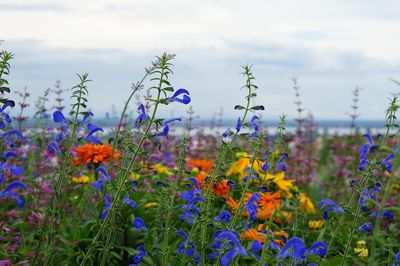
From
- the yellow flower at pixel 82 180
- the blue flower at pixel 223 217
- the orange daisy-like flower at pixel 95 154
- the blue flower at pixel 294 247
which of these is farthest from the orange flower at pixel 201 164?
the blue flower at pixel 294 247

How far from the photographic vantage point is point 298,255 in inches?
103

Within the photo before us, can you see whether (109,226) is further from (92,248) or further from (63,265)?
(63,265)

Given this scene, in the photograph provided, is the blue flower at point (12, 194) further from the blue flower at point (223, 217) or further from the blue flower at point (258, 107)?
the blue flower at point (258, 107)

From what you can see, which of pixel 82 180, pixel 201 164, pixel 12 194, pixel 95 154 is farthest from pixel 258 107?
pixel 201 164

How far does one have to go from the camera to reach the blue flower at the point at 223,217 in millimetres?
3379

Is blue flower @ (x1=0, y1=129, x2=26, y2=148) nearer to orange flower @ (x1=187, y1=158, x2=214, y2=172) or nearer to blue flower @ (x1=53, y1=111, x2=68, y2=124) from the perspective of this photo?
blue flower @ (x1=53, y1=111, x2=68, y2=124)

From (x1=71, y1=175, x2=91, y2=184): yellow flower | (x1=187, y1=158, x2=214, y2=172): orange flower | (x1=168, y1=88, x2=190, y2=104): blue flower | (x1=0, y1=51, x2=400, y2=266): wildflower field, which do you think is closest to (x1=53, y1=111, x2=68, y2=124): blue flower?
(x1=0, y1=51, x2=400, y2=266): wildflower field

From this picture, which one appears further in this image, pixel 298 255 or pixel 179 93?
pixel 179 93

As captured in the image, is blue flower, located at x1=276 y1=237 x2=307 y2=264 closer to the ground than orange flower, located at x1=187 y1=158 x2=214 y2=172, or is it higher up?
higher up

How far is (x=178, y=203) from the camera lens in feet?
17.2

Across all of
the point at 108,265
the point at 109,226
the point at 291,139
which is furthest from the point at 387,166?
the point at 291,139

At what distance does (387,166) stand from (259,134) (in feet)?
2.33

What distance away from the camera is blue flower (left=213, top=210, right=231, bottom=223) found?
11.1 feet

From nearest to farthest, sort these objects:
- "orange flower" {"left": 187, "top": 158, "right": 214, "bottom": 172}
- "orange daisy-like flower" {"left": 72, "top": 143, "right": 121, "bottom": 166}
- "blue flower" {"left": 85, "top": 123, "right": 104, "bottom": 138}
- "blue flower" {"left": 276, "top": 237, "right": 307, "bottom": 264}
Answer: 1. "blue flower" {"left": 276, "top": 237, "right": 307, "bottom": 264}
2. "blue flower" {"left": 85, "top": 123, "right": 104, "bottom": 138}
3. "orange daisy-like flower" {"left": 72, "top": 143, "right": 121, "bottom": 166}
4. "orange flower" {"left": 187, "top": 158, "right": 214, "bottom": 172}
